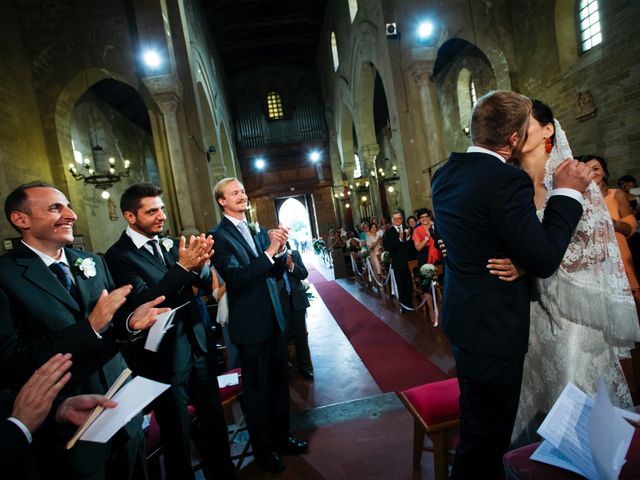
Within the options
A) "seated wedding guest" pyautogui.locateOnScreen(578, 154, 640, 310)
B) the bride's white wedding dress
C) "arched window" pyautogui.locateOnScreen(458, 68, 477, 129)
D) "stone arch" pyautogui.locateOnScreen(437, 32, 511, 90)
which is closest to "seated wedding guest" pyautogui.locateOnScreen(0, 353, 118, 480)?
the bride's white wedding dress

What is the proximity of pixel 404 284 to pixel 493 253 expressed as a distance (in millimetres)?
5232

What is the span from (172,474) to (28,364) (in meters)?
1.21

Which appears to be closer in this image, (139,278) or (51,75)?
(139,278)

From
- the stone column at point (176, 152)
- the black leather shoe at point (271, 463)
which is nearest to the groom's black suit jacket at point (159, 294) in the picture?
the black leather shoe at point (271, 463)

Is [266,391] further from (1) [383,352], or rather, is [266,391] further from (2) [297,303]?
(1) [383,352]

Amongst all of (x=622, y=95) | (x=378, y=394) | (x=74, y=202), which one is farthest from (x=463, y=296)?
(x=74, y=202)

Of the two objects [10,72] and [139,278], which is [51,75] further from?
[139,278]

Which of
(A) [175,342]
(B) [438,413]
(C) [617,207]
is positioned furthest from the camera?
(C) [617,207]

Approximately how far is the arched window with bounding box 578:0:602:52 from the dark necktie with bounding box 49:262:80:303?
10501 millimetres

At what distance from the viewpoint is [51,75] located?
8.91 meters

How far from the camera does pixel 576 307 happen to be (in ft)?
4.87

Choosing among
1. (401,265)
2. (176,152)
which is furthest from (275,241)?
(176,152)

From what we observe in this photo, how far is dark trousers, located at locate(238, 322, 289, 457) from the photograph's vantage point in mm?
2492

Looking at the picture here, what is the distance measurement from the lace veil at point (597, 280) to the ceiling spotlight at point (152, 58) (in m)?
9.06
